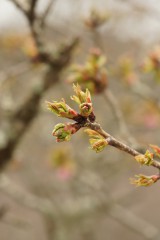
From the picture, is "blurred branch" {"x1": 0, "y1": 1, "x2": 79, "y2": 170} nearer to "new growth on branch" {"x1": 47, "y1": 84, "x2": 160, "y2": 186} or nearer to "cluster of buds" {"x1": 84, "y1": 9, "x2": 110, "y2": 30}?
"cluster of buds" {"x1": 84, "y1": 9, "x2": 110, "y2": 30}

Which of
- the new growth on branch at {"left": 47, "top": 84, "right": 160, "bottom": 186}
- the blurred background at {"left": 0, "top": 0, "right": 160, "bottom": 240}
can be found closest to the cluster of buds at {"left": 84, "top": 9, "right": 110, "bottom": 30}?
the blurred background at {"left": 0, "top": 0, "right": 160, "bottom": 240}

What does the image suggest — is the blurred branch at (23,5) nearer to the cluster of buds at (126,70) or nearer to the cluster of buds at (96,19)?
the cluster of buds at (96,19)

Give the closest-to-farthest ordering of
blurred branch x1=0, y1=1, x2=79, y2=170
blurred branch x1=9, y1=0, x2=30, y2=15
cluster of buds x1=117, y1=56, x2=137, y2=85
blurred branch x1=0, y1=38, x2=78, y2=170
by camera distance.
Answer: blurred branch x1=9, y1=0, x2=30, y2=15 < blurred branch x1=0, y1=1, x2=79, y2=170 < blurred branch x1=0, y1=38, x2=78, y2=170 < cluster of buds x1=117, y1=56, x2=137, y2=85

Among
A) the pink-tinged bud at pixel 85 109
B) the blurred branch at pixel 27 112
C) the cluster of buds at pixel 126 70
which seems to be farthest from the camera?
the cluster of buds at pixel 126 70

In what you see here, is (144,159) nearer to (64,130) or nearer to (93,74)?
(64,130)

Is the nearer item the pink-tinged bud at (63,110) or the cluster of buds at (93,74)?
the pink-tinged bud at (63,110)

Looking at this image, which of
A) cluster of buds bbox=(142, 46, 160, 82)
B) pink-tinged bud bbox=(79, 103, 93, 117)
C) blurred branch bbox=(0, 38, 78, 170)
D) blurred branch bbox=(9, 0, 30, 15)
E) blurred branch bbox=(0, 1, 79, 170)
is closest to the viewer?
pink-tinged bud bbox=(79, 103, 93, 117)

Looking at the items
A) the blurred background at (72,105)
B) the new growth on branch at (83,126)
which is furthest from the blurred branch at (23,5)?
the new growth on branch at (83,126)

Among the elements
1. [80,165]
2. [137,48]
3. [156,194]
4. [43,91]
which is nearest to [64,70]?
[43,91]

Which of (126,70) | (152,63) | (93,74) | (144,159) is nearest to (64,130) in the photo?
(144,159)
